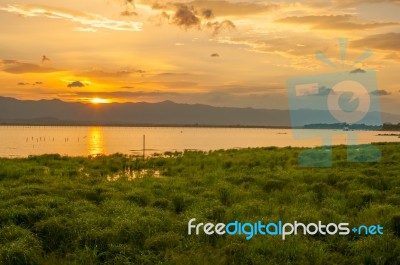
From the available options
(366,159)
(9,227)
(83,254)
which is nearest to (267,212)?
(83,254)

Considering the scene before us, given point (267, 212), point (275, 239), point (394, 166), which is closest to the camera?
point (275, 239)

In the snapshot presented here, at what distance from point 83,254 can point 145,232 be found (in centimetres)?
237

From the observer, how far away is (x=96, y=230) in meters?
13.1

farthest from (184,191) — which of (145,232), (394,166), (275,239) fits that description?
(394,166)

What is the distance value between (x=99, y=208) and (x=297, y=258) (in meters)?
8.46

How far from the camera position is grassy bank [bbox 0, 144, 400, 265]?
11547mm

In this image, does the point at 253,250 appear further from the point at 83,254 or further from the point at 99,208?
the point at 99,208

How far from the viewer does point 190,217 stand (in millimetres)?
14656

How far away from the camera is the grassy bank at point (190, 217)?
11.5 metres

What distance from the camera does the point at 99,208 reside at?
1611 cm

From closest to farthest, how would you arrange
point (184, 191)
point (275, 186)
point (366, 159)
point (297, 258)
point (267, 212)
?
point (297, 258), point (267, 212), point (184, 191), point (275, 186), point (366, 159)

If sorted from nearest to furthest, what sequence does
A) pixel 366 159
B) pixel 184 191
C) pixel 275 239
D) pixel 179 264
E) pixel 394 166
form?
pixel 179 264 < pixel 275 239 < pixel 184 191 < pixel 394 166 < pixel 366 159

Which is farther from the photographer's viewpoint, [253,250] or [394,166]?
[394,166]

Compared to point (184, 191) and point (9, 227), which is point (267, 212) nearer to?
point (184, 191)
